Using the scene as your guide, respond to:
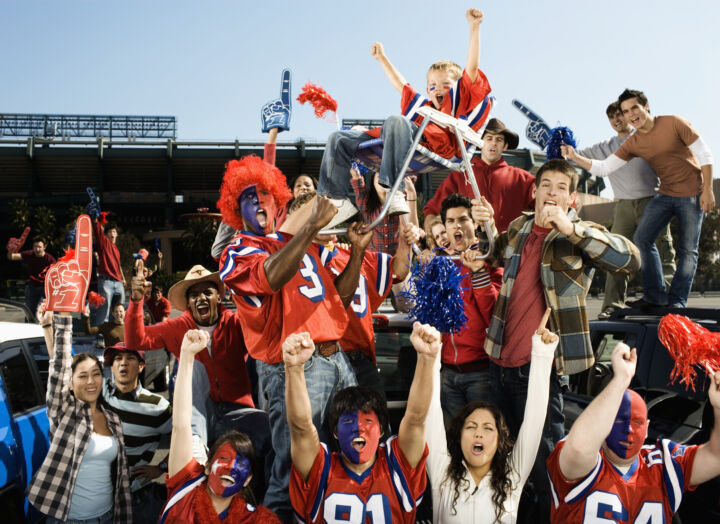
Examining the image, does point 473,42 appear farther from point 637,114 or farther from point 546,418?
point 546,418

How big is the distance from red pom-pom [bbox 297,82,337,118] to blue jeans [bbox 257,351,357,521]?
1.61 meters

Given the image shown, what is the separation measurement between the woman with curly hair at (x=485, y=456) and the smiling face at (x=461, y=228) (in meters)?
0.85

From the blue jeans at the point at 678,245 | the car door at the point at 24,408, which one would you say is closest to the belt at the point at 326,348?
the car door at the point at 24,408

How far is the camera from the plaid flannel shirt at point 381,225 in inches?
146

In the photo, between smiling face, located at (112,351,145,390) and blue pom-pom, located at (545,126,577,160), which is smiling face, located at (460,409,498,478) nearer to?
blue pom-pom, located at (545,126,577,160)

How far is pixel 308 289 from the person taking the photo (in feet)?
9.68

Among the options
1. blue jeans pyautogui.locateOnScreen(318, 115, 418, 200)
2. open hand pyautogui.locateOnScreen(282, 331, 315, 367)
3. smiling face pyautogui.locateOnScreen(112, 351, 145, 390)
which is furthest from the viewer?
smiling face pyautogui.locateOnScreen(112, 351, 145, 390)

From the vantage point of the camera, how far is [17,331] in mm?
3904

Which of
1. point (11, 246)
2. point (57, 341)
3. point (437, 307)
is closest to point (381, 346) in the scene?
point (437, 307)

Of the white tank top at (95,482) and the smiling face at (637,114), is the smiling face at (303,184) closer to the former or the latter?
the white tank top at (95,482)

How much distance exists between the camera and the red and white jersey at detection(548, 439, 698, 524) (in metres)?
2.46

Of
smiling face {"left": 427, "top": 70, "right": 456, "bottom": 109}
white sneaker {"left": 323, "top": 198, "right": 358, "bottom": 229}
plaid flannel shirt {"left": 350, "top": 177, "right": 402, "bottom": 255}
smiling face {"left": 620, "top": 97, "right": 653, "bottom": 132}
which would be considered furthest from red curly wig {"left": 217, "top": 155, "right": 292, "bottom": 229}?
smiling face {"left": 620, "top": 97, "right": 653, "bottom": 132}

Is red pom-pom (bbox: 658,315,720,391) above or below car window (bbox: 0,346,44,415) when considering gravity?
above

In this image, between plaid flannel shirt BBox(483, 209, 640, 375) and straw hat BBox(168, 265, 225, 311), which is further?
straw hat BBox(168, 265, 225, 311)
